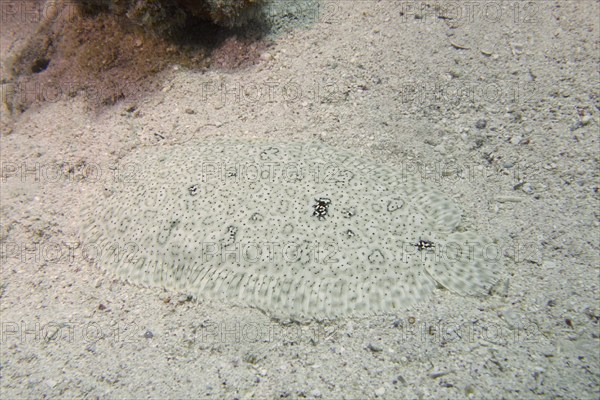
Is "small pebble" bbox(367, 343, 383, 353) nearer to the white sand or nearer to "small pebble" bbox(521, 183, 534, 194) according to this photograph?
Result: the white sand

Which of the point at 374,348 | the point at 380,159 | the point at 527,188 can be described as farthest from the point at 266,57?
the point at 374,348

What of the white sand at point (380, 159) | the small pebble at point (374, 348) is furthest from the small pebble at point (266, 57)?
the small pebble at point (374, 348)

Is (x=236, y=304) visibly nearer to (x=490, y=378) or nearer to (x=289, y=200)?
(x=289, y=200)

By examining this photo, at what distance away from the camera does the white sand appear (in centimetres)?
317

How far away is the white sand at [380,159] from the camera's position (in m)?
3.17

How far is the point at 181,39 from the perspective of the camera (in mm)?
6246

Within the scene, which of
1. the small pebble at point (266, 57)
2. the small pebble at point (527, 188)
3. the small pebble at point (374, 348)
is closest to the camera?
the small pebble at point (374, 348)

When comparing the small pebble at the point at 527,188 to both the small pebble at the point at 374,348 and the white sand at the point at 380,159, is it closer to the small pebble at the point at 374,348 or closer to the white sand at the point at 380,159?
the white sand at the point at 380,159

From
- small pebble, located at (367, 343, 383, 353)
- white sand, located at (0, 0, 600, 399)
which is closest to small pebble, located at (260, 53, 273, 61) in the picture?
white sand, located at (0, 0, 600, 399)

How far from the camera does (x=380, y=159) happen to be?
4707 millimetres

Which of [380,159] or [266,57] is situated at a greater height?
[266,57]

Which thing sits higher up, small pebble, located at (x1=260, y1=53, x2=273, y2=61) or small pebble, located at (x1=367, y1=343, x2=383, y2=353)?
small pebble, located at (x1=260, y1=53, x2=273, y2=61)

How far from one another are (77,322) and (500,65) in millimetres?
6027

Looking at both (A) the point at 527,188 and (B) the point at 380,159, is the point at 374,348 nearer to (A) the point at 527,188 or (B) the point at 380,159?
(B) the point at 380,159
